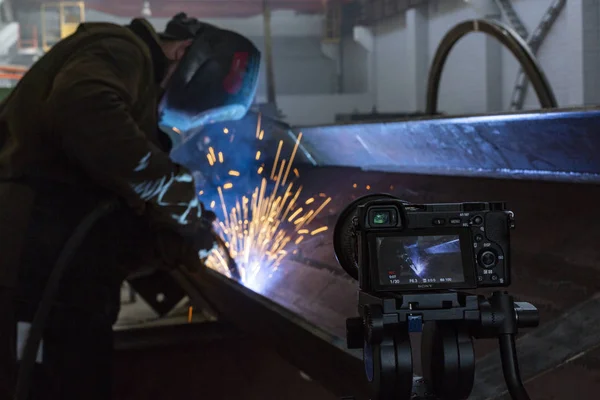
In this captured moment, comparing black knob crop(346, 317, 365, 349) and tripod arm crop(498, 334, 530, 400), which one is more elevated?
black knob crop(346, 317, 365, 349)

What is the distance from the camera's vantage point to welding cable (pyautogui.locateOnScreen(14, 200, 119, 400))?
2025 millimetres

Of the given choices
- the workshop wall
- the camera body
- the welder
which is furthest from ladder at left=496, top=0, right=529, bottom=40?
the camera body

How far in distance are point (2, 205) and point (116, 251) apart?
36 centimetres

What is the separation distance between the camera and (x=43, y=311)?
202 cm

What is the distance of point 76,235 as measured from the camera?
81.2 inches

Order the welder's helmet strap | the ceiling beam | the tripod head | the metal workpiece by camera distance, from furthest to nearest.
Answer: the ceiling beam < the welder's helmet strap < the metal workpiece < the tripod head

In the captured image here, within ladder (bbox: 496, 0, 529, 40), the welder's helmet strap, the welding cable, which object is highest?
ladder (bbox: 496, 0, 529, 40)

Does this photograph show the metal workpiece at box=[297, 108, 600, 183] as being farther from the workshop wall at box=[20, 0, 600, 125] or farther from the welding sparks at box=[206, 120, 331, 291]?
the workshop wall at box=[20, 0, 600, 125]

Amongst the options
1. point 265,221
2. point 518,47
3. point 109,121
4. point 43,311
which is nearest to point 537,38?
point 518,47

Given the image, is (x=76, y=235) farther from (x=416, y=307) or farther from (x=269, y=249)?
(x=416, y=307)

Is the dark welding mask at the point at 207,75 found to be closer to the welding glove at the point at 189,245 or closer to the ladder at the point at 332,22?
the welding glove at the point at 189,245

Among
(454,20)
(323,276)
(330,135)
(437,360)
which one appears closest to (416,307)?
(437,360)

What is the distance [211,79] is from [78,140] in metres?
0.55

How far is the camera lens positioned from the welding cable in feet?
4.98
